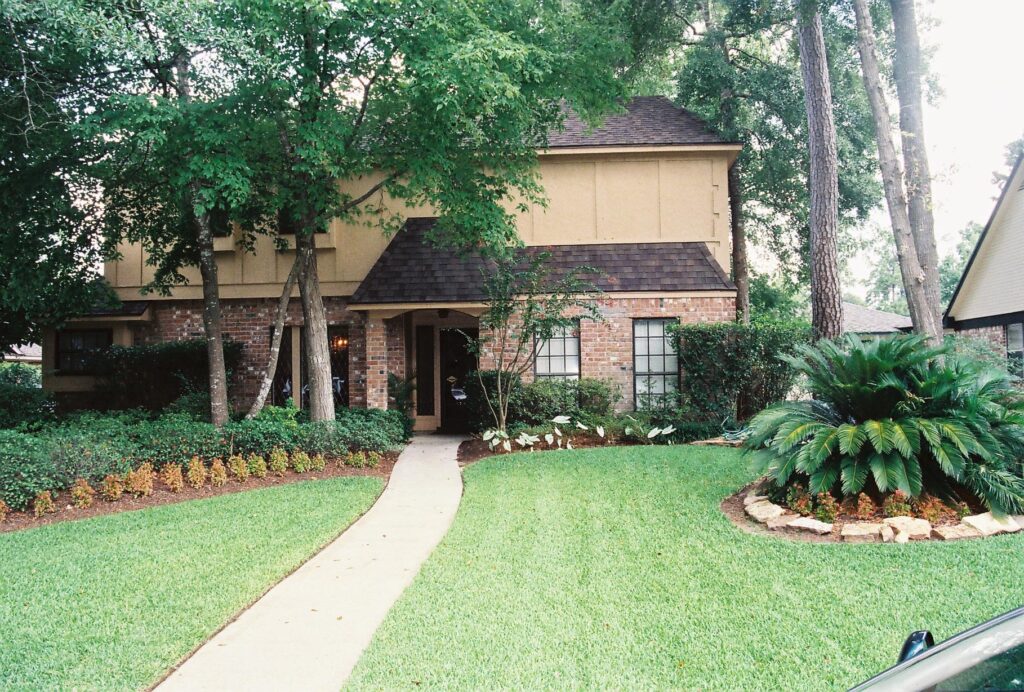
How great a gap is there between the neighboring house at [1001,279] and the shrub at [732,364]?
6113 mm

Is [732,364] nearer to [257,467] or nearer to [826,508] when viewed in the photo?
[826,508]

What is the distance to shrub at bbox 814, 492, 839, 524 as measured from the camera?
6.02 m

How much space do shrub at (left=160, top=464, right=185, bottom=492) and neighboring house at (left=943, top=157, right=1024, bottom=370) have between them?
15739 millimetres

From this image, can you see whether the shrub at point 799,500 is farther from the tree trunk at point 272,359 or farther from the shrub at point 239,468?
the tree trunk at point 272,359

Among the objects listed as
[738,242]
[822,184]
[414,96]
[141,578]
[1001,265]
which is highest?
[414,96]

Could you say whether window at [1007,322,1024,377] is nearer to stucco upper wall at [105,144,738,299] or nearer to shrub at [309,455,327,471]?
stucco upper wall at [105,144,738,299]

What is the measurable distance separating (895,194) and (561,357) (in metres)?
6.28

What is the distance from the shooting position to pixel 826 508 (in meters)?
6.07

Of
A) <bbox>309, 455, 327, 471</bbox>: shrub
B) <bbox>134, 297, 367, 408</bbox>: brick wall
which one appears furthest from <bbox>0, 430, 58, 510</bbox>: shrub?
<bbox>134, 297, 367, 408</bbox>: brick wall

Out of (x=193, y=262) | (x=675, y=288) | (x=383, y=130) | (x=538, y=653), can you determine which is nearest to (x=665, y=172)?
(x=675, y=288)

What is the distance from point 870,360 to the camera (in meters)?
6.48

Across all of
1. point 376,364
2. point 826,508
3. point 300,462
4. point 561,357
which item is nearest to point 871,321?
point 561,357

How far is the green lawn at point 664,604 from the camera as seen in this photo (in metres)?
3.57

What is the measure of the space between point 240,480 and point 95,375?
775 cm
